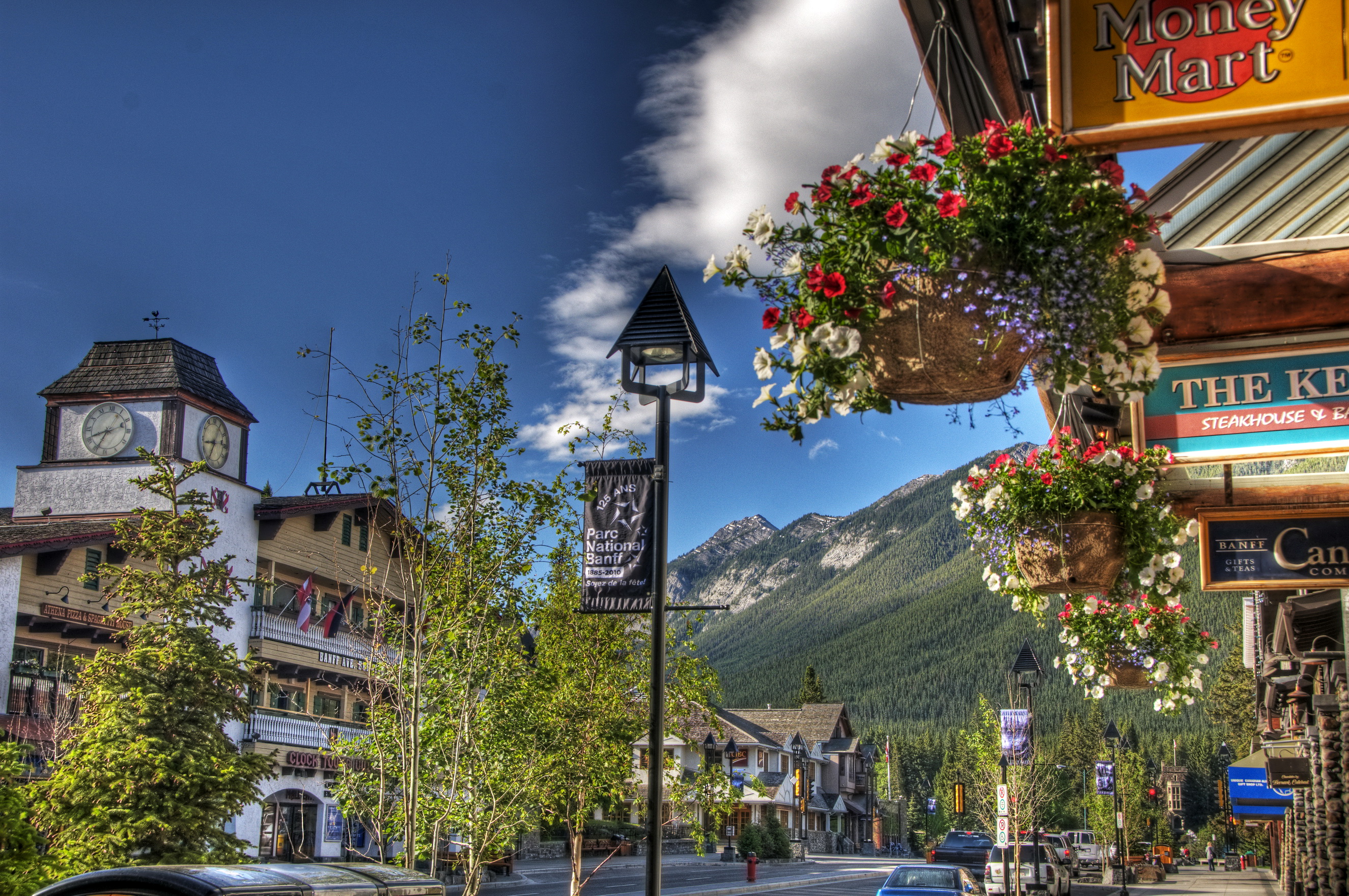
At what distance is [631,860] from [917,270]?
187 ft

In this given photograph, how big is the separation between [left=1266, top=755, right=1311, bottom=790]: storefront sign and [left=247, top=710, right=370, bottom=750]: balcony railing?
24483 millimetres

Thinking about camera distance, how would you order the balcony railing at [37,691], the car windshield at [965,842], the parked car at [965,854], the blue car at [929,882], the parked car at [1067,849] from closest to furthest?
the blue car at [929,882], the balcony railing at [37,691], the parked car at [965,854], the car windshield at [965,842], the parked car at [1067,849]

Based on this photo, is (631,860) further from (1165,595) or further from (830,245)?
(830,245)

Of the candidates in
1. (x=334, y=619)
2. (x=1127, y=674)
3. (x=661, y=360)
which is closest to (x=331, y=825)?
(x=334, y=619)

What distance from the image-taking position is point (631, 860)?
5666cm

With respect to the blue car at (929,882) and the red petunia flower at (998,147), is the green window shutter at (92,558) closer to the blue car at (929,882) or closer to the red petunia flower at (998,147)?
the blue car at (929,882)

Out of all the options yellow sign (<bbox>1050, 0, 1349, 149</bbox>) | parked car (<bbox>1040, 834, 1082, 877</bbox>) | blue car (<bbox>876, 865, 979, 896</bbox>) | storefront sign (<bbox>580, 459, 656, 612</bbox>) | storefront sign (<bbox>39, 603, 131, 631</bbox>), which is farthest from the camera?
parked car (<bbox>1040, 834, 1082, 877</bbox>)

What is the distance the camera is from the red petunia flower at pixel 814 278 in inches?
155

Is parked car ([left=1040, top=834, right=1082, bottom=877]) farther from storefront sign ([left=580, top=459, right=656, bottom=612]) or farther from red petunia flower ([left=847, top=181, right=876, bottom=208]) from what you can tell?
red petunia flower ([left=847, top=181, right=876, bottom=208])

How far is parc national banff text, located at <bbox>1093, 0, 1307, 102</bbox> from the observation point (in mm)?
3607

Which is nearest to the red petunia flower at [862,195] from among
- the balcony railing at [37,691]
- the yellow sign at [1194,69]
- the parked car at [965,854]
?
the yellow sign at [1194,69]

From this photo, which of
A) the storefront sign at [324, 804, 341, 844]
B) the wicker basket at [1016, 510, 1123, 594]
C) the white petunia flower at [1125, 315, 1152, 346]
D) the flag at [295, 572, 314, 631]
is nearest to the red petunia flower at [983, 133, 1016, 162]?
the white petunia flower at [1125, 315, 1152, 346]

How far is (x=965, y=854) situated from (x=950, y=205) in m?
42.0

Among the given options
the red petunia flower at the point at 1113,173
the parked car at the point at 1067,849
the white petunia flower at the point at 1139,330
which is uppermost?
the red petunia flower at the point at 1113,173
